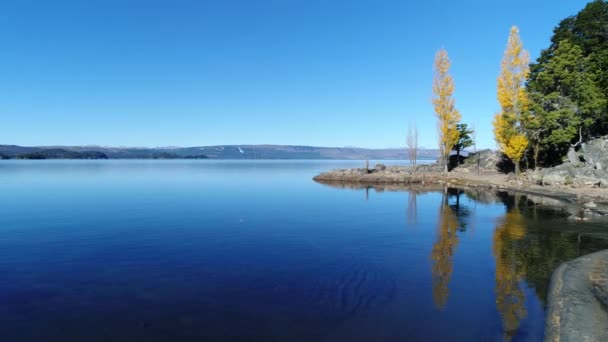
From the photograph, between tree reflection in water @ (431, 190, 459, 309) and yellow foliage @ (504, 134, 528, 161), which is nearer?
tree reflection in water @ (431, 190, 459, 309)

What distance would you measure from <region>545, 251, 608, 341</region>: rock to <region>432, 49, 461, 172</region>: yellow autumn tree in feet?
183

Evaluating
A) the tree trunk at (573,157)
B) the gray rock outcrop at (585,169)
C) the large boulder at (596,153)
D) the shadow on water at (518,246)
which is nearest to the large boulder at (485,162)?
the tree trunk at (573,157)

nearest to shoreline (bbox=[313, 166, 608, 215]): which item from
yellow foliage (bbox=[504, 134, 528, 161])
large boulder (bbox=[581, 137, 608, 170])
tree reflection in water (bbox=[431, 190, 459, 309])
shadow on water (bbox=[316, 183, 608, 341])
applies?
shadow on water (bbox=[316, 183, 608, 341])

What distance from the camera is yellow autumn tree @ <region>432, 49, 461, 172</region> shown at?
68.6m

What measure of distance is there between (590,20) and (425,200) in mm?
42834

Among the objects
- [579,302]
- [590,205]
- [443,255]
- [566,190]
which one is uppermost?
[566,190]

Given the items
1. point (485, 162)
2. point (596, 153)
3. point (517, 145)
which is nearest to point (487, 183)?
point (517, 145)

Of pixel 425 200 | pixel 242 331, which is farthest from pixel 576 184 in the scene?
pixel 242 331

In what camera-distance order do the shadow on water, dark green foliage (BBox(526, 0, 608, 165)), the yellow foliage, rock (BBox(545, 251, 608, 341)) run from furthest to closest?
the yellow foliage
dark green foliage (BBox(526, 0, 608, 165))
the shadow on water
rock (BBox(545, 251, 608, 341))

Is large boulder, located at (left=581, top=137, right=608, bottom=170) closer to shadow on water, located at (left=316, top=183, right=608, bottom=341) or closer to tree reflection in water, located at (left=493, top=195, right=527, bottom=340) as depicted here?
shadow on water, located at (left=316, top=183, right=608, bottom=341)

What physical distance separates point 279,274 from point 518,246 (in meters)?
14.7

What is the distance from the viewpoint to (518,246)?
21625 mm

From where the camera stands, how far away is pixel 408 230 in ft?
89.5

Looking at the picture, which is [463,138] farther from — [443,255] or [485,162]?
[443,255]
